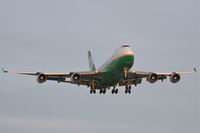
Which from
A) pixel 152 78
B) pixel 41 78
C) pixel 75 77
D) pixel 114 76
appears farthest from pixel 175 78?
pixel 41 78

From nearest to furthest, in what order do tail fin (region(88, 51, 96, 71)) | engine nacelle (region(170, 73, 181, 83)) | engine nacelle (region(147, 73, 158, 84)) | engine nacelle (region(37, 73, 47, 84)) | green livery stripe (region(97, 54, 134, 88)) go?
green livery stripe (region(97, 54, 134, 88)), engine nacelle (region(37, 73, 47, 84)), engine nacelle (region(147, 73, 158, 84)), engine nacelle (region(170, 73, 181, 83)), tail fin (region(88, 51, 96, 71))

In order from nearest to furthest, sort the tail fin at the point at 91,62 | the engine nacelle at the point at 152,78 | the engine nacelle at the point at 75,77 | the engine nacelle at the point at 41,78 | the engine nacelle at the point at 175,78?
the engine nacelle at the point at 41,78, the engine nacelle at the point at 75,77, the engine nacelle at the point at 152,78, the engine nacelle at the point at 175,78, the tail fin at the point at 91,62

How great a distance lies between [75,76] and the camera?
85.1m

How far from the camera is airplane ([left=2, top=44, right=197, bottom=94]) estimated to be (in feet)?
269

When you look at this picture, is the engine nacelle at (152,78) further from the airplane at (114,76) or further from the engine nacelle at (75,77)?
the engine nacelle at (75,77)

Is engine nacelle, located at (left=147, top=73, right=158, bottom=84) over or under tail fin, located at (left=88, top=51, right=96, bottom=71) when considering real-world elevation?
under

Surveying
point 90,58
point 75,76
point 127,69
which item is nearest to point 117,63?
point 127,69

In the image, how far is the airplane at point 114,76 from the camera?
269ft

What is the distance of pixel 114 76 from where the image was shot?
84500 mm

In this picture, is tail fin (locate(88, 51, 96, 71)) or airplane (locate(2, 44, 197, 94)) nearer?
airplane (locate(2, 44, 197, 94))

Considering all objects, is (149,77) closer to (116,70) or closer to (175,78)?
(175,78)

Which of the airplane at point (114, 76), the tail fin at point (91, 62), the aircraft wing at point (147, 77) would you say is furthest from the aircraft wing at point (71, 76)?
the tail fin at point (91, 62)

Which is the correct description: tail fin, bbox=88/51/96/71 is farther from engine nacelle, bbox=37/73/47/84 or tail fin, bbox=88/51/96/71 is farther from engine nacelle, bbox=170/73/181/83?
engine nacelle, bbox=37/73/47/84

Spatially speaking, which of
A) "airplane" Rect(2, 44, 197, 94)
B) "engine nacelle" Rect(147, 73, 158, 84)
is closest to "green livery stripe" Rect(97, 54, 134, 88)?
"airplane" Rect(2, 44, 197, 94)
